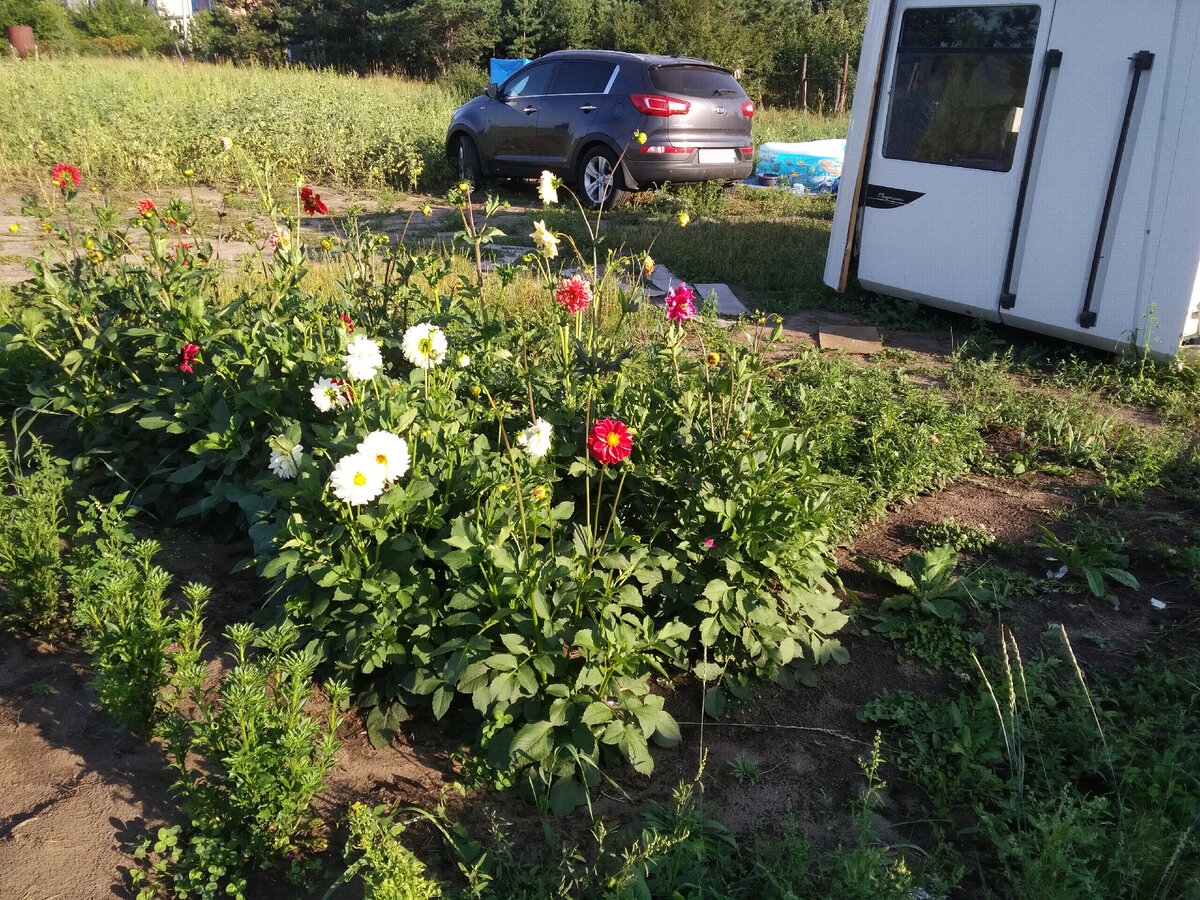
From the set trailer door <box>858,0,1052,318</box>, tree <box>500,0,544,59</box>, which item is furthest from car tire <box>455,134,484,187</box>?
tree <box>500,0,544,59</box>

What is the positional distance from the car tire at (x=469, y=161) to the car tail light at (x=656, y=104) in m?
2.92

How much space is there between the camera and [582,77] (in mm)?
10906

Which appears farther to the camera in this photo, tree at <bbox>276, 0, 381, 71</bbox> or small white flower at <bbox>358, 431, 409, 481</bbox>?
tree at <bbox>276, 0, 381, 71</bbox>

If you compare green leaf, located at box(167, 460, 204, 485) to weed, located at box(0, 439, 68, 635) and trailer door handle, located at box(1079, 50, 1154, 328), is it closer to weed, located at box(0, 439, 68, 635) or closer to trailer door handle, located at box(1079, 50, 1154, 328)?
weed, located at box(0, 439, 68, 635)

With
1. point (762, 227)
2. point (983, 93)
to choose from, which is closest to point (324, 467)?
point (983, 93)

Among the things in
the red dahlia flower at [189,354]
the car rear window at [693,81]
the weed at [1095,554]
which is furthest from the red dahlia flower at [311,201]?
the car rear window at [693,81]

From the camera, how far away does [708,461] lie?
3.00m

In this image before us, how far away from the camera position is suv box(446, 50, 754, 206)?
10219 millimetres

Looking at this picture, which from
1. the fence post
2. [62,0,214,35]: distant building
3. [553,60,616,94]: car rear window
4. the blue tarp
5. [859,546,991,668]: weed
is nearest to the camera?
[859,546,991,668]: weed

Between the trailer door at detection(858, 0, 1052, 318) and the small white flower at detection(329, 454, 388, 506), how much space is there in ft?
17.4

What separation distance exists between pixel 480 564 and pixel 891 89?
5888 mm

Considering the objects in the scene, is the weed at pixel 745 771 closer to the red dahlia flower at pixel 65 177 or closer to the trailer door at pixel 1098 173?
the red dahlia flower at pixel 65 177

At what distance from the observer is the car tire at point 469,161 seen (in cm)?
1229

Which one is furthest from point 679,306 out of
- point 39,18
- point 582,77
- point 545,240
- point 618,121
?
point 39,18
